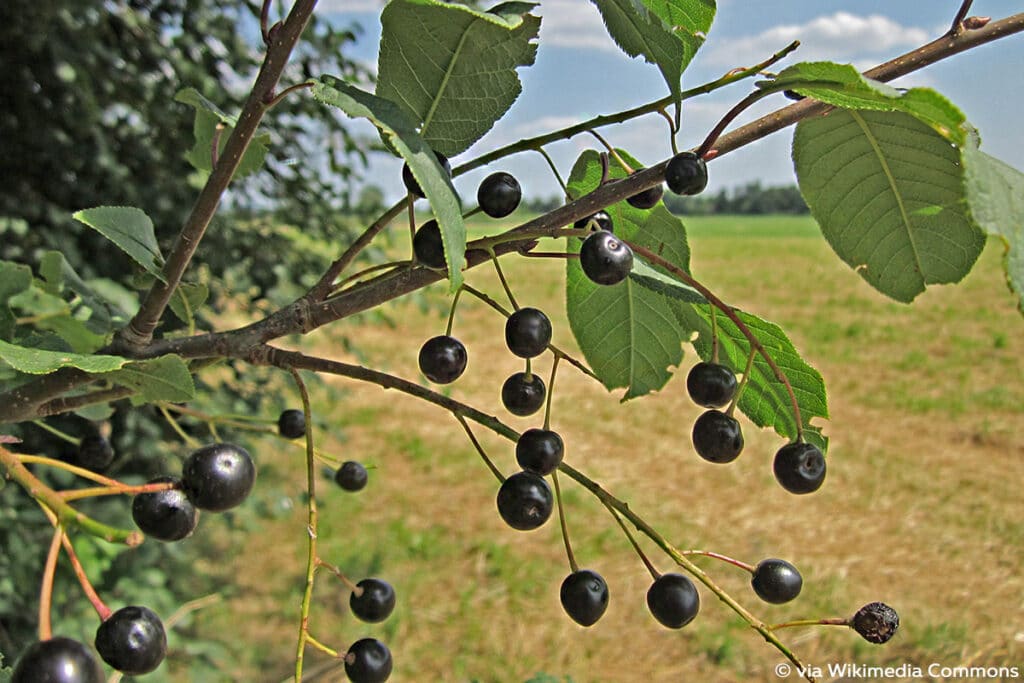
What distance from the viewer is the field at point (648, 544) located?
10.3ft

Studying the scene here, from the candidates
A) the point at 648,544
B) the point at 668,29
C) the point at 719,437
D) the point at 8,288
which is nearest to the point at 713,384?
the point at 719,437

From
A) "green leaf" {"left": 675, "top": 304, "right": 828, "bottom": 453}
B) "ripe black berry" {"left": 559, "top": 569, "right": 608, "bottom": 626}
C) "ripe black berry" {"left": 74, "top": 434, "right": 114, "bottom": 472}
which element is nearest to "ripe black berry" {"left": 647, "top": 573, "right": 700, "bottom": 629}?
"ripe black berry" {"left": 559, "top": 569, "right": 608, "bottom": 626}

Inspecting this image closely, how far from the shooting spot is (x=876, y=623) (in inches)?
21.8

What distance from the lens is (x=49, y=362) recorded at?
1.78 ft

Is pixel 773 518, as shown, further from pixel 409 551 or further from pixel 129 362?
pixel 129 362

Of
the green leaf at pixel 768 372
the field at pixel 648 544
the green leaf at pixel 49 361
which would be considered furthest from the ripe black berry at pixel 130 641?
the field at pixel 648 544

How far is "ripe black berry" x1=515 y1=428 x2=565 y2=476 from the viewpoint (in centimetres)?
62

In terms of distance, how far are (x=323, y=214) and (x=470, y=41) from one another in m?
2.36

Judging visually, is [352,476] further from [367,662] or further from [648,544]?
[648,544]

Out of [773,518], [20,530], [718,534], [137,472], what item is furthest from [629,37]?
[773,518]

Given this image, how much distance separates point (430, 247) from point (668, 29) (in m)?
0.21

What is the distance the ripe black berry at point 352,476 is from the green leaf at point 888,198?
0.53m

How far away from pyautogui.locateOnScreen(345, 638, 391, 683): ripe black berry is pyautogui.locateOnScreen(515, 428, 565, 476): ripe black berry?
21 cm

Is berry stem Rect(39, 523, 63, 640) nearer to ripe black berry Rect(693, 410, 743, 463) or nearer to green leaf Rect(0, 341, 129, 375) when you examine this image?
green leaf Rect(0, 341, 129, 375)
